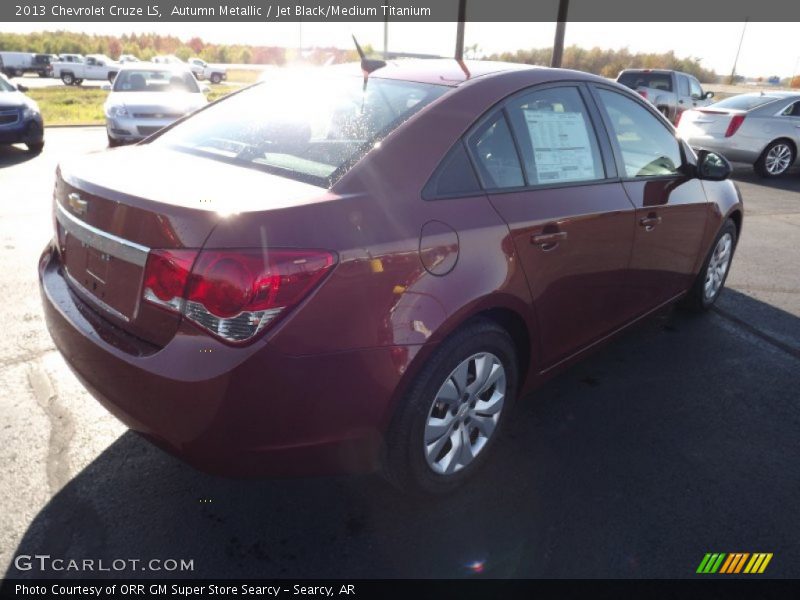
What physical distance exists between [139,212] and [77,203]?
0.45 meters

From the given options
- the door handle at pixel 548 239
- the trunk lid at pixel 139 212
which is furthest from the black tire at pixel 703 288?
the trunk lid at pixel 139 212

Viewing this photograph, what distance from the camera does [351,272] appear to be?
1.86m

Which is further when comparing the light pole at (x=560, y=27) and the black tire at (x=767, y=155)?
the light pole at (x=560, y=27)

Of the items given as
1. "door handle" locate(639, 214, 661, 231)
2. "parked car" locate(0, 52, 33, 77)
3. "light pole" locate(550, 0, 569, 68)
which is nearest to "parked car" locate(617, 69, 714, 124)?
"light pole" locate(550, 0, 569, 68)

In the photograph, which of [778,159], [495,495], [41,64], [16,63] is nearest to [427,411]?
[495,495]

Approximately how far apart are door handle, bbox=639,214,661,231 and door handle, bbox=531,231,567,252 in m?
0.78

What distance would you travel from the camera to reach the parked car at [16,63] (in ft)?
143

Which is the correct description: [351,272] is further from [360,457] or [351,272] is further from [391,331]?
[360,457]

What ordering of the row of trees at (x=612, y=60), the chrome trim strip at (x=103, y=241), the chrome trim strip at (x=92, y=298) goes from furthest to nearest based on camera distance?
the row of trees at (x=612, y=60) → the chrome trim strip at (x=92, y=298) → the chrome trim strip at (x=103, y=241)

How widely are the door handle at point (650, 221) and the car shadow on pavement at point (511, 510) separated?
953 millimetres

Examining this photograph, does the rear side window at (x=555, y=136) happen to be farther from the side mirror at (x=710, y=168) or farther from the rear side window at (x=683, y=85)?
the rear side window at (x=683, y=85)

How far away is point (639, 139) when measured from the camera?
335 centimetres

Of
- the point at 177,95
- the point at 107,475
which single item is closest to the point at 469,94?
the point at 107,475

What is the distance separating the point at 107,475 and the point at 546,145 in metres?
2.33
